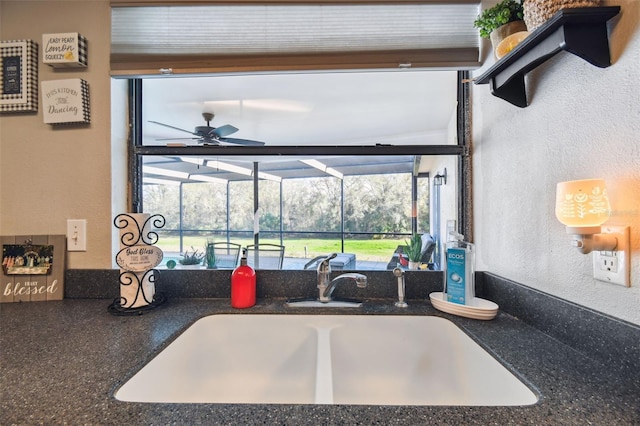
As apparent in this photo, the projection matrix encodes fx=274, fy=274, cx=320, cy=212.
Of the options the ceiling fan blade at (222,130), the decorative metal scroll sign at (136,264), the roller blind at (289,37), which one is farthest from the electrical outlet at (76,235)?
the ceiling fan blade at (222,130)

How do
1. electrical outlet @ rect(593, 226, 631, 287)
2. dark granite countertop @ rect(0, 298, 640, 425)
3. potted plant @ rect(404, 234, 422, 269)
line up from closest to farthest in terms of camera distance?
1. dark granite countertop @ rect(0, 298, 640, 425)
2. electrical outlet @ rect(593, 226, 631, 287)
3. potted plant @ rect(404, 234, 422, 269)

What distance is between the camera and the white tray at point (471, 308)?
907 millimetres

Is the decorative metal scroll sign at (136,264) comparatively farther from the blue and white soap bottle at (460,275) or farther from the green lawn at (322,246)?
the blue and white soap bottle at (460,275)

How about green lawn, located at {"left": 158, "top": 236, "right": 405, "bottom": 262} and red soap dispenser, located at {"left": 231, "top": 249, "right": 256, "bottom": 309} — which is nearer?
red soap dispenser, located at {"left": 231, "top": 249, "right": 256, "bottom": 309}

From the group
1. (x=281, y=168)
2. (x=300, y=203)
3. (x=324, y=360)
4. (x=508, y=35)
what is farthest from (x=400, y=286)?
(x=281, y=168)

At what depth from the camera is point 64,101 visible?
3.70ft

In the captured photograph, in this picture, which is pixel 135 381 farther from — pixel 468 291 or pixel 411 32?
pixel 411 32

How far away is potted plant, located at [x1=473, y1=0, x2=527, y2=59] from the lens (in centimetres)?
83

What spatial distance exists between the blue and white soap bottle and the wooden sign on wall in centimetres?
152

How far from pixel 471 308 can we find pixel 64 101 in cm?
176

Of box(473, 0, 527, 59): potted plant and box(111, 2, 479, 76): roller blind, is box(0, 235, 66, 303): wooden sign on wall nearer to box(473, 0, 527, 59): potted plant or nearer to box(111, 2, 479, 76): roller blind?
box(111, 2, 479, 76): roller blind

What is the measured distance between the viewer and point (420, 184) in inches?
78.0

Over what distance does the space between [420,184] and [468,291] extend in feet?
3.76

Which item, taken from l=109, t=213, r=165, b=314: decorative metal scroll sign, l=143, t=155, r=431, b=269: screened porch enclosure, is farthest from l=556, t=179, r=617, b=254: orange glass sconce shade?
l=109, t=213, r=165, b=314: decorative metal scroll sign
